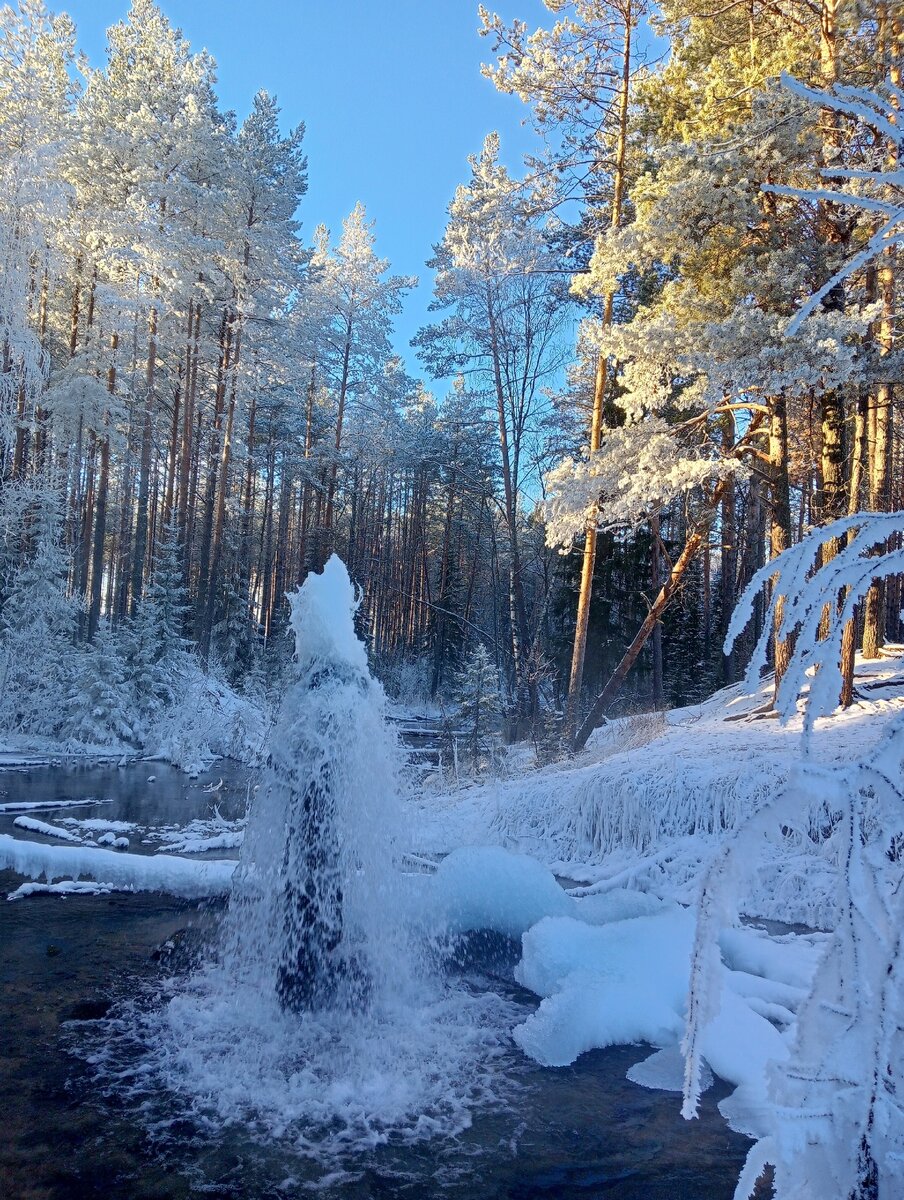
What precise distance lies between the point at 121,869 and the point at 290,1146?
3823 mm

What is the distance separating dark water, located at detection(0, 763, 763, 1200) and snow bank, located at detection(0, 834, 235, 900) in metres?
1.75

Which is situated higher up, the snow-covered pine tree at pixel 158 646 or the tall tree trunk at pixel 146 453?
the tall tree trunk at pixel 146 453

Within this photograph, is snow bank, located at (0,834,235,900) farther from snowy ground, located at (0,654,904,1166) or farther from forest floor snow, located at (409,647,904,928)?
forest floor snow, located at (409,647,904,928)

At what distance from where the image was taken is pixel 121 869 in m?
6.25

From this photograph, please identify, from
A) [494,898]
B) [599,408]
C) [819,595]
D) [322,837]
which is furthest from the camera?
[599,408]

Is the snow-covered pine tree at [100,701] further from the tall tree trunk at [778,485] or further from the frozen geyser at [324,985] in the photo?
the tall tree trunk at [778,485]

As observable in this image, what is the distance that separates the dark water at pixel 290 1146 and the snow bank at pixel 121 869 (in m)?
Answer: 1.75

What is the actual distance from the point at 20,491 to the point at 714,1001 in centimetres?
1785

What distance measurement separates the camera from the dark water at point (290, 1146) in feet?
9.04

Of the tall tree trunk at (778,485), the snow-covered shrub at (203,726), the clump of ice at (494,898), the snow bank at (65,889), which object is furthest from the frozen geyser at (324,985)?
the snow-covered shrub at (203,726)

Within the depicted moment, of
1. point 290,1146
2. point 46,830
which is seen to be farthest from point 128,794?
point 290,1146

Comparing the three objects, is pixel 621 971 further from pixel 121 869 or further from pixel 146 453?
pixel 146 453

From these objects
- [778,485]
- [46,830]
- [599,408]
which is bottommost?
[46,830]

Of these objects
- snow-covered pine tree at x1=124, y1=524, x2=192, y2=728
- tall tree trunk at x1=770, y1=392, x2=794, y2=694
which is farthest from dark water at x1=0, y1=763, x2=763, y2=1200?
snow-covered pine tree at x1=124, y1=524, x2=192, y2=728
